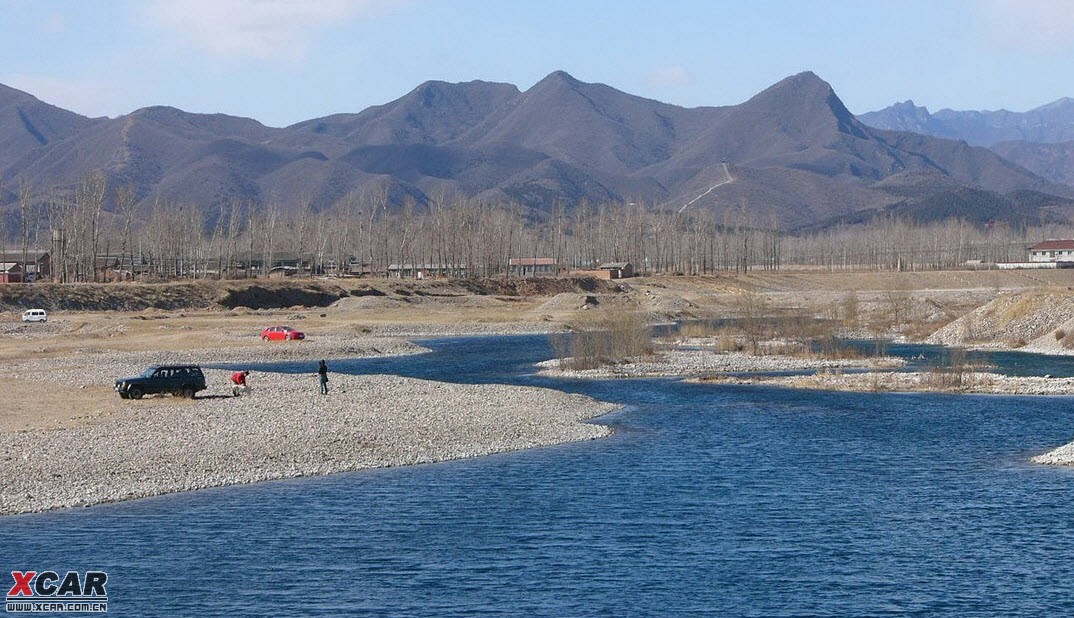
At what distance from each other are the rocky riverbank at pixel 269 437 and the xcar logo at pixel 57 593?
22.1 feet

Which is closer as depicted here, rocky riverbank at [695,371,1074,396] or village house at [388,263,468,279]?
rocky riverbank at [695,371,1074,396]

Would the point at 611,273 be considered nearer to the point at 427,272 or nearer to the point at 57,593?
the point at 427,272

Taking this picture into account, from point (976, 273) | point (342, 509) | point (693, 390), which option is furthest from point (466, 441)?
point (976, 273)

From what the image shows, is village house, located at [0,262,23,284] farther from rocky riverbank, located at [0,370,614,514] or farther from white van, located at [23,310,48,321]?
rocky riverbank, located at [0,370,614,514]

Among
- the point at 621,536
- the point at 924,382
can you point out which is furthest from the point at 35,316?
the point at 621,536

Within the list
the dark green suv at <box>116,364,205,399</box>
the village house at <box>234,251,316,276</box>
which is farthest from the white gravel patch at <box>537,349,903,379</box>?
the village house at <box>234,251,316,276</box>

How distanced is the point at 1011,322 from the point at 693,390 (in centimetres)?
3890

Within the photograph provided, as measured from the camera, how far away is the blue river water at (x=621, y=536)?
2397cm

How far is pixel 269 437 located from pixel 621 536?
54.3 ft

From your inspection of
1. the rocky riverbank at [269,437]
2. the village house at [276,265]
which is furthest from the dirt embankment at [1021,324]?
the village house at [276,265]

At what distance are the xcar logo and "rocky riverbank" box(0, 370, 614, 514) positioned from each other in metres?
6.73

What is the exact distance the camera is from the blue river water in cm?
2397

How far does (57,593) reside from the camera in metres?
23.9

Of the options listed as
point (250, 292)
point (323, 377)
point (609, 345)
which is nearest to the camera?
point (323, 377)
